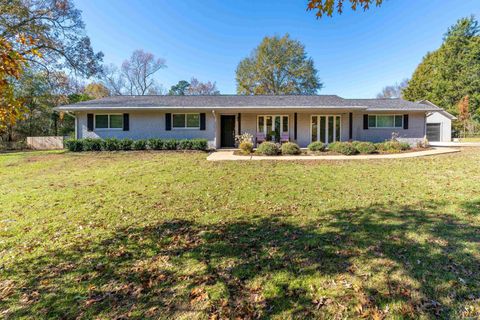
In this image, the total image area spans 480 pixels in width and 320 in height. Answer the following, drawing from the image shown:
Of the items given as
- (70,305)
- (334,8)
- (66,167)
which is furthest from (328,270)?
(66,167)

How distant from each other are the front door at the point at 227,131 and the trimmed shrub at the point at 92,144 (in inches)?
295

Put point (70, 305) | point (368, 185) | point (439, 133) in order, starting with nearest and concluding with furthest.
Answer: point (70, 305) → point (368, 185) → point (439, 133)

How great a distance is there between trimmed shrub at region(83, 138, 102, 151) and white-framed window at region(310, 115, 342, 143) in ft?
43.5

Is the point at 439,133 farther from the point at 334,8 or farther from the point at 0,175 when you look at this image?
the point at 0,175

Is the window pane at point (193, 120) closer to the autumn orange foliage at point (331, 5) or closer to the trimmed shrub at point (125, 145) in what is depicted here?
the trimmed shrub at point (125, 145)

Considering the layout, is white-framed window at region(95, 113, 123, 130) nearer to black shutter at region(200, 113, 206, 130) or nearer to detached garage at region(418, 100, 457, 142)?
black shutter at region(200, 113, 206, 130)

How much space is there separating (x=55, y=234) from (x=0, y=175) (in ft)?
24.2

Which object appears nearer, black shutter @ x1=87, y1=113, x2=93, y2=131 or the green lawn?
the green lawn

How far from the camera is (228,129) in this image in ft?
55.3

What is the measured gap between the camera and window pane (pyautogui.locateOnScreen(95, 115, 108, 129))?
1553cm

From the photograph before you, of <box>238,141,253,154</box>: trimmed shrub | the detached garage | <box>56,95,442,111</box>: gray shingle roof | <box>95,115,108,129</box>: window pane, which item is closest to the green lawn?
<box>238,141,253,154</box>: trimmed shrub

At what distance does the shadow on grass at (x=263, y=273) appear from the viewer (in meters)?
2.24

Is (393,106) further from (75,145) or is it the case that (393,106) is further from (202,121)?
(75,145)

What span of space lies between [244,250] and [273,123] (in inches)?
546
